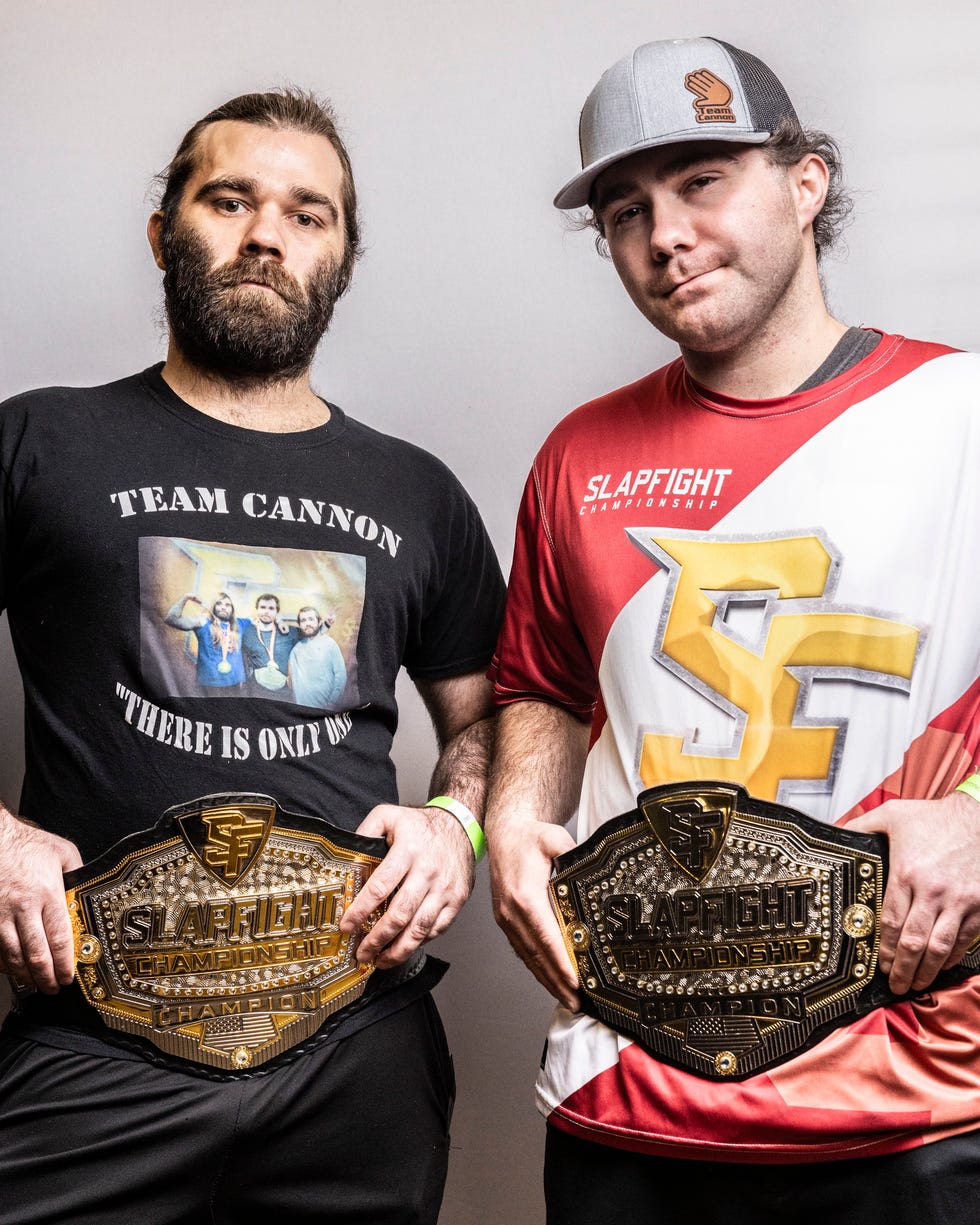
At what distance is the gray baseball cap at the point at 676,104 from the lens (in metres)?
1.64

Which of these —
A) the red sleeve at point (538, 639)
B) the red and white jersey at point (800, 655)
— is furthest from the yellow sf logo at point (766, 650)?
the red sleeve at point (538, 639)

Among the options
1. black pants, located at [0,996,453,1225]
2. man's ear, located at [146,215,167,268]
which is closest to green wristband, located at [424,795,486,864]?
black pants, located at [0,996,453,1225]

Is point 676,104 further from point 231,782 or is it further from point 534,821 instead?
point 231,782

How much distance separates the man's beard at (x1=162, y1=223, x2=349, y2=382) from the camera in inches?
76.6

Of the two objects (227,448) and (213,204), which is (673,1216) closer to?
(227,448)

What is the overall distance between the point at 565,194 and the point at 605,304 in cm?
76

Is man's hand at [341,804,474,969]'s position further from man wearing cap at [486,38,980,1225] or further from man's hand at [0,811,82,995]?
man's hand at [0,811,82,995]

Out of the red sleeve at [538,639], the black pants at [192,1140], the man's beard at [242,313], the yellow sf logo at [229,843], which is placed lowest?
the black pants at [192,1140]

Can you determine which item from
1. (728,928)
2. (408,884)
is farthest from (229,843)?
(728,928)

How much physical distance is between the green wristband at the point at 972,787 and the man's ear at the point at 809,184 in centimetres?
77

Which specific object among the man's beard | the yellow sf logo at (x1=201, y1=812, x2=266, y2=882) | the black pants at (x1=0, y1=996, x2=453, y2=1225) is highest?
the man's beard

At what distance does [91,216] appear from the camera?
105 inches

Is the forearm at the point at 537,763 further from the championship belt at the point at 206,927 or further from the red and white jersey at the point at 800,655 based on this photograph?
the championship belt at the point at 206,927

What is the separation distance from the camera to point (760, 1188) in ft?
4.69
